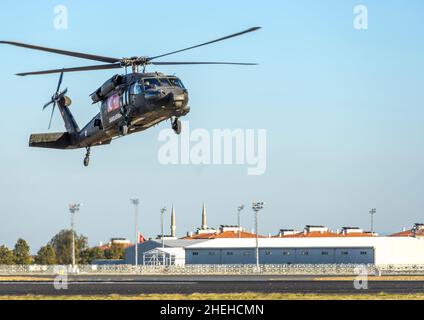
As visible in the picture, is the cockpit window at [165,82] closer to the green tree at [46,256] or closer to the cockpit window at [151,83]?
the cockpit window at [151,83]

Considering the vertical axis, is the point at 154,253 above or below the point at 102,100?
below

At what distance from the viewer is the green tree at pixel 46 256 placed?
6895 inches

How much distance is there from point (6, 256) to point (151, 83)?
132m

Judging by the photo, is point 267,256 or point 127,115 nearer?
point 127,115

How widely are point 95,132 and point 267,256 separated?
10274 centimetres

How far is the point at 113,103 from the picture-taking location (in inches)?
2213

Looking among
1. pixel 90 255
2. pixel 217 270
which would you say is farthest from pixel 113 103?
pixel 90 255

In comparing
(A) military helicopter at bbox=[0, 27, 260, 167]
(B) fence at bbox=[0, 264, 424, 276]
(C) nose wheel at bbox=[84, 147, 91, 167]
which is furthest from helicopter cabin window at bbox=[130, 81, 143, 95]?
(B) fence at bbox=[0, 264, 424, 276]

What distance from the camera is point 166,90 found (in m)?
52.5

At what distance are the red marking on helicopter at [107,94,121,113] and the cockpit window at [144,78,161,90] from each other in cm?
264
